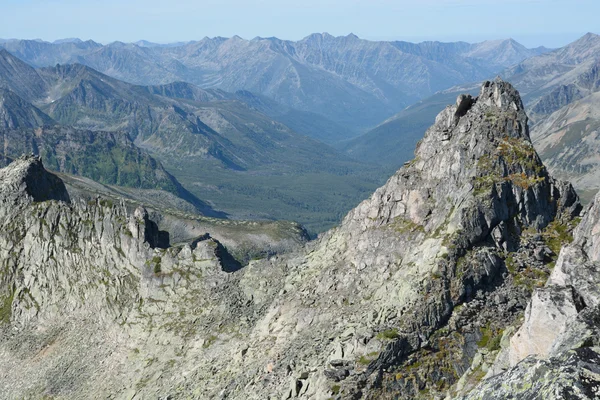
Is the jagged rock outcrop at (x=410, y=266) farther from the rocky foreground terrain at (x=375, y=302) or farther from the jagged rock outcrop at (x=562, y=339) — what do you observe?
the jagged rock outcrop at (x=562, y=339)

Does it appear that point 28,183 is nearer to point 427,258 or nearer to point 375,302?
point 375,302

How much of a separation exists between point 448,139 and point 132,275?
178 ft

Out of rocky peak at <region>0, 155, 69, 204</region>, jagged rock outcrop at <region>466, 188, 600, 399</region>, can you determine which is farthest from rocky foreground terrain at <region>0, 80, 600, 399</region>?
rocky peak at <region>0, 155, 69, 204</region>

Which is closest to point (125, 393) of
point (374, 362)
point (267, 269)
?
point (267, 269)

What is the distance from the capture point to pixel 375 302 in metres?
59.5

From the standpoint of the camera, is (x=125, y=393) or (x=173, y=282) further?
(x=173, y=282)

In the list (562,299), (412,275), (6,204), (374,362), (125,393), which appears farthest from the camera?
(6,204)

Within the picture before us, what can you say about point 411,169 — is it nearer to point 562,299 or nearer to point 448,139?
point 448,139

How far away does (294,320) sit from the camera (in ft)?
220

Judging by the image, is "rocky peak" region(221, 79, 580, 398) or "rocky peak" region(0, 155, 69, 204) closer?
"rocky peak" region(221, 79, 580, 398)

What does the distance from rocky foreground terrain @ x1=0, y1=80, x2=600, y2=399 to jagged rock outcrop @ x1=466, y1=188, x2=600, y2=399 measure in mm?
94

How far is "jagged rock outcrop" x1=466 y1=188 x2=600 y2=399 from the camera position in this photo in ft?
85.6

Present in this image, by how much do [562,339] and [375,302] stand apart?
28636 millimetres

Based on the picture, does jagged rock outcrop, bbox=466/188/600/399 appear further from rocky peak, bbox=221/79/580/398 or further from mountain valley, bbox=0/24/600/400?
rocky peak, bbox=221/79/580/398
